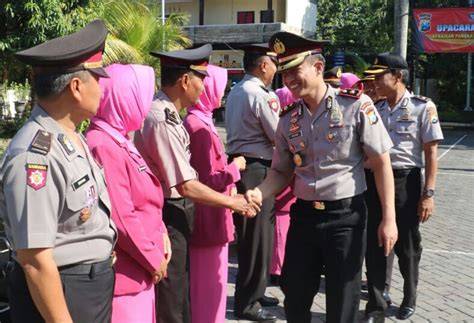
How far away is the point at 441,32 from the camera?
22.8 m

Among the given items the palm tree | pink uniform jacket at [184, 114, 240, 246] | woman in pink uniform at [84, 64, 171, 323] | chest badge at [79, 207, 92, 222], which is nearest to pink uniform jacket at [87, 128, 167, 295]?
woman in pink uniform at [84, 64, 171, 323]

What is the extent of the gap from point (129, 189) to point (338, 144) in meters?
1.16

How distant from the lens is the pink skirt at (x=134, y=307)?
2529mm

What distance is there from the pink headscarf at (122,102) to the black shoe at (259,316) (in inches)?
84.0

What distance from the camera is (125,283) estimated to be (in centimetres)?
253

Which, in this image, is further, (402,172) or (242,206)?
(402,172)

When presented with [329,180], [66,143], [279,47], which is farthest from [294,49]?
[66,143]

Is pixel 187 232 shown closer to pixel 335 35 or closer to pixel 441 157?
pixel 441 157

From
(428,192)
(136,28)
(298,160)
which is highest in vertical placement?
(136,28)

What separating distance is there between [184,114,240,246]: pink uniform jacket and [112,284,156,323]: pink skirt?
0.77 meters

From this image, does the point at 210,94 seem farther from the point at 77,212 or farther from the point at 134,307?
the point at 77,212

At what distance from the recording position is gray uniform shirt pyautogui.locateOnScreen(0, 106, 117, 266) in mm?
1764

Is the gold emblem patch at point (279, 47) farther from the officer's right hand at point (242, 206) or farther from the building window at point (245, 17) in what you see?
the building window at point (245, 17)

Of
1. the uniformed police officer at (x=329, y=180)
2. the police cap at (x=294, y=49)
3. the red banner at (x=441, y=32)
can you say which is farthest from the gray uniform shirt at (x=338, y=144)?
the red banner at (x=441, y=32)
